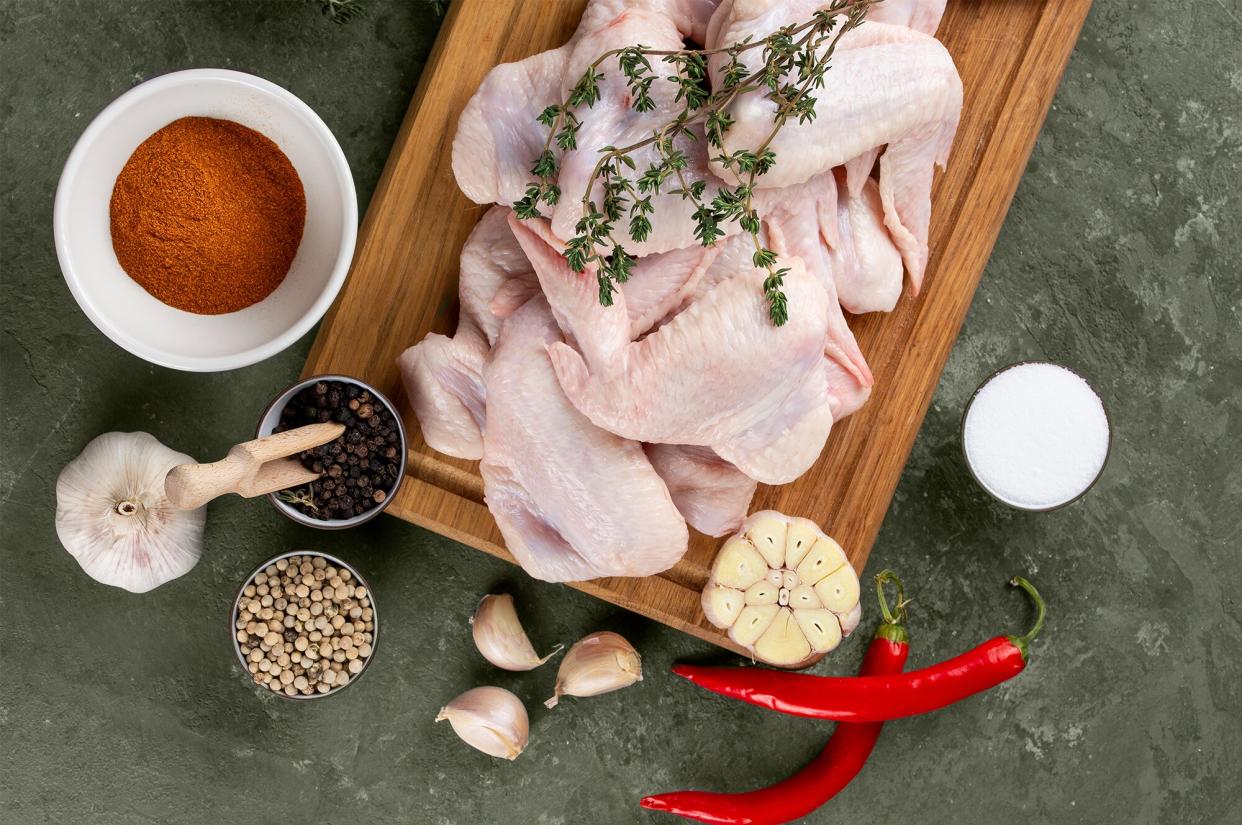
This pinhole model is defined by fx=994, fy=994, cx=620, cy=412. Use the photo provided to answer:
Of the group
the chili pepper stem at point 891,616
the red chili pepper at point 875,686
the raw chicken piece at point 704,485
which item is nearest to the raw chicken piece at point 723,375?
the raw chicken piece at point 704,485

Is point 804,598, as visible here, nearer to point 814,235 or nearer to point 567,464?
point 567,464

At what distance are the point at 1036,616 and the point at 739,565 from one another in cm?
93

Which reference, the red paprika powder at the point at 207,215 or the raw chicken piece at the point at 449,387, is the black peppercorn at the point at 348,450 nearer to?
the raw chicken piece at the point at 449,387

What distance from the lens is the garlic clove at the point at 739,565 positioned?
2195 mm

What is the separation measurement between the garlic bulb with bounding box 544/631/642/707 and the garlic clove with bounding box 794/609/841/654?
438 millimetres

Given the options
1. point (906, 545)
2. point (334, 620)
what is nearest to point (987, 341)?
point (906, 545)

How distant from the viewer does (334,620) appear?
2336 millimetres

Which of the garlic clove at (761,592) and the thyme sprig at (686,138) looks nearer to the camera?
the thyme sprig at (686,138)

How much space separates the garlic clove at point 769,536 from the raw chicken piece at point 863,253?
1.70 ft

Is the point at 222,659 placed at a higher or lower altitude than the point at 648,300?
lower

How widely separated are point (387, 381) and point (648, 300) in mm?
654

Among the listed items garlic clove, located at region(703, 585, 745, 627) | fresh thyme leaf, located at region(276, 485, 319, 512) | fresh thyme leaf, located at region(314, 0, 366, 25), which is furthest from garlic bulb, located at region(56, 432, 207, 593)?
garlic clove, located at region(703, 585, 745, 627)

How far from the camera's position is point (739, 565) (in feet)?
7.20

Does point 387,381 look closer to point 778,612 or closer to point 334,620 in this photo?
point 334,620
